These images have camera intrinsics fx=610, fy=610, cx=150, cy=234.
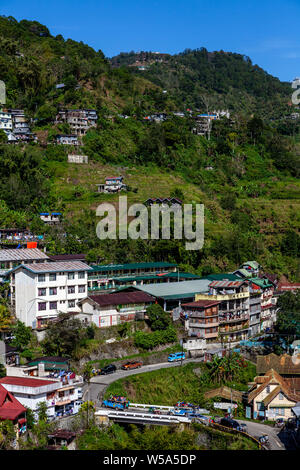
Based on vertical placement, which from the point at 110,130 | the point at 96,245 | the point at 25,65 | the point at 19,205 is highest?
the point at 25,65

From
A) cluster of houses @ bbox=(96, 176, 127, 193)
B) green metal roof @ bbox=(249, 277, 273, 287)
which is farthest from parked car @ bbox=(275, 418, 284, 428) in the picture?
cluster of houses @ bbox=(96, 176, 127, 193)

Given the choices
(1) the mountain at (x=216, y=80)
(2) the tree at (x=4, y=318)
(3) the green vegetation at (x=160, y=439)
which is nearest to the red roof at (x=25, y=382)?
(3) the green vegetation at (x=160, y=439)

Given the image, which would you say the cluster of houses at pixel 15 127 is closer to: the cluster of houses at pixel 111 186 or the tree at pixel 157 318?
the cluster of houses at pixel 111 186

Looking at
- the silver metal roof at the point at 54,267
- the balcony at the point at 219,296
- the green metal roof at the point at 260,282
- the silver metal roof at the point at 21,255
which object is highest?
the silver metal roof at the point at 21,255

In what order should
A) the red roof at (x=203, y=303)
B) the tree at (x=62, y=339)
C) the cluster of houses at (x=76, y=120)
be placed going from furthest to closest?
the cluster of houses at (x=76, y=120)
the red roof at (x=203, y=303)
the tree at (x=62, y=339)

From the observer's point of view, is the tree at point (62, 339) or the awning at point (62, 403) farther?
the tree at point (62, 339)
